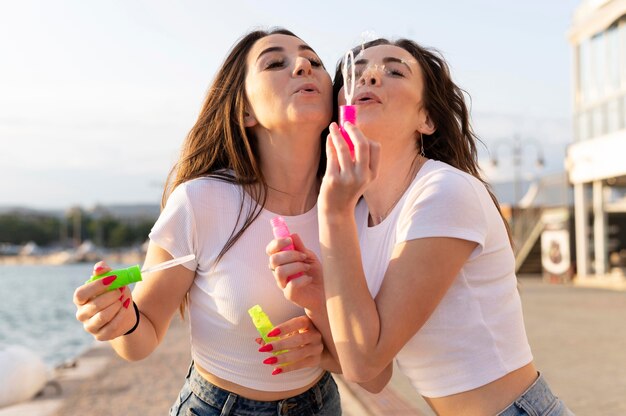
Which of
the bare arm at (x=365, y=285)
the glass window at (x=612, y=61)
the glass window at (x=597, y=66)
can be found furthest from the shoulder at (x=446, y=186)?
the glass window at (x=597, y=66)

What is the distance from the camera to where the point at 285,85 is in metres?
2.66

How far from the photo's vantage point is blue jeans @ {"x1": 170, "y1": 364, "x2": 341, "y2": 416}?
259cm

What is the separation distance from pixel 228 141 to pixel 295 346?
88cm

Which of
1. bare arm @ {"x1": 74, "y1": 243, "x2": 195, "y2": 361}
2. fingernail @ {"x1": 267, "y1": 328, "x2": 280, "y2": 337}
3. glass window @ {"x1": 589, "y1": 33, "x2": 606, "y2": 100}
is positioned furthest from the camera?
glass window @ {"x1": 589, "y1": 33, "x2": 606, "y2": 100}

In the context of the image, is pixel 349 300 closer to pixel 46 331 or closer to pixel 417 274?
pixel 417 274

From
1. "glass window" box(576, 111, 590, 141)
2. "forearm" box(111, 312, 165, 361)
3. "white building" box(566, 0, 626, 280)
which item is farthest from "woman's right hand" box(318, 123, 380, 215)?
"glass window" box(576, 111, 590, 141)

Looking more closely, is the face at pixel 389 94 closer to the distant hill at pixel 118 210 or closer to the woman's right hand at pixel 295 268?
the woman's right hand at pixel 295 268

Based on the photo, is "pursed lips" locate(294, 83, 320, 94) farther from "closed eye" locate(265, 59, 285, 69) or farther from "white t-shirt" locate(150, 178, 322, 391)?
"white t-shirt" locate(150, 178, 322, 391)

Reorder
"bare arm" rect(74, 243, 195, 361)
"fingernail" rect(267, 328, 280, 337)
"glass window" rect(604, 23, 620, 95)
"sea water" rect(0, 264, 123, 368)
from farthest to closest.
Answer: "glass window" rect(604, 23, 620, 95)
"sea water" rect(0, 264, 123, 368)
"bare arm" rect(74, 243, 195, 361)
"fingernail" rect(267, 328, 280, 337)

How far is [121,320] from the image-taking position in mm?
2344

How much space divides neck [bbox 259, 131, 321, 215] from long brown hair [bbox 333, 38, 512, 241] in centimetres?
39

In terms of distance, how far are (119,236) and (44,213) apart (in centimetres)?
4407

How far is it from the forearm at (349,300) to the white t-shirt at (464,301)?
0.16m

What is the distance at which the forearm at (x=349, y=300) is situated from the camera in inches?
78.0
